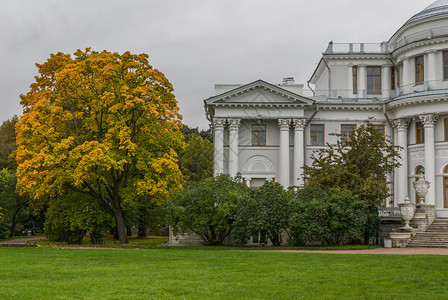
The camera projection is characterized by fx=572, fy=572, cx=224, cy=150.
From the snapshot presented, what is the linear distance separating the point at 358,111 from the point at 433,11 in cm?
927

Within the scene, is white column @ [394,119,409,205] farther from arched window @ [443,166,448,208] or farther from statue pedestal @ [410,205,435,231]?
statue pedestal @ [410,205,435,231]

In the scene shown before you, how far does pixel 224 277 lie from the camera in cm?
1594

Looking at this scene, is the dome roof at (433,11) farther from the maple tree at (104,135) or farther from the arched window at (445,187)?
the maple tree at (104,135)

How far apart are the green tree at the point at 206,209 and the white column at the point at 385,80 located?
18.3m

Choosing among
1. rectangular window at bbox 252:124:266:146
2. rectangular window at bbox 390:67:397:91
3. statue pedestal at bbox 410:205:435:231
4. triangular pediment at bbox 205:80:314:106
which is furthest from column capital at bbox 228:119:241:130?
statue pedestal at bbox 410:205:435:231

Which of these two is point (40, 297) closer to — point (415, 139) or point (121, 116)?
point (121, 116)

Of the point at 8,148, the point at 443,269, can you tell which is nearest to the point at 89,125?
the point at 443,269

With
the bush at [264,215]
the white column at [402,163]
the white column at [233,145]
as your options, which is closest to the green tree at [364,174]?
the bush at [264,215]

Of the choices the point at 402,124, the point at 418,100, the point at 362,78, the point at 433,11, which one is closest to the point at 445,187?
the point at 402,124

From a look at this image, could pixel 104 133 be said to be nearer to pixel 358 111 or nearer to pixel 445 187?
pixel 358 111

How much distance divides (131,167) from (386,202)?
19.6 metres

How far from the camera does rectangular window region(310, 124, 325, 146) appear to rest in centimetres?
4547

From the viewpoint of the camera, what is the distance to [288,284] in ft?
48.2

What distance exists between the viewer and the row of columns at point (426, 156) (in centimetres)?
4124
